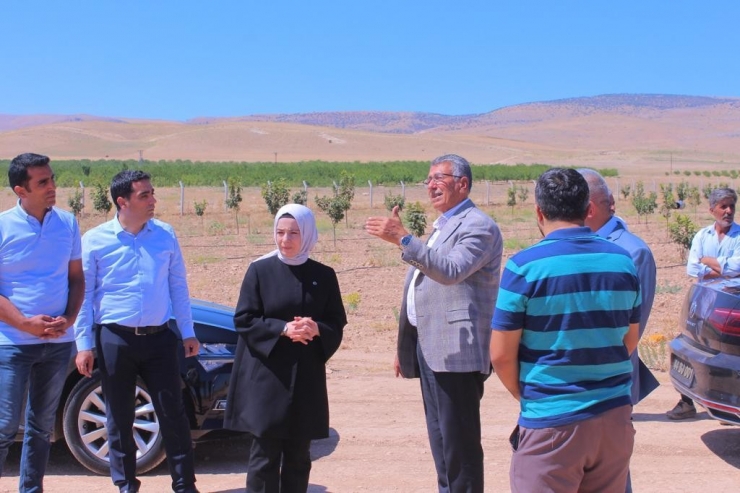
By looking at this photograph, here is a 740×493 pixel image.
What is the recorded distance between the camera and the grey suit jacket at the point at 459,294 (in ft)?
12.7

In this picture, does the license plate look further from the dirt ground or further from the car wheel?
the car wheel

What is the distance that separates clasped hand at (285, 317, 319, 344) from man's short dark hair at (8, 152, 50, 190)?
1519mm

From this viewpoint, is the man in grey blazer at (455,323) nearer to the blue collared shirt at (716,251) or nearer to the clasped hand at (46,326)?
the clasped hand at (46,326)

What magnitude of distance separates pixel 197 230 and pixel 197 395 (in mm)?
20489

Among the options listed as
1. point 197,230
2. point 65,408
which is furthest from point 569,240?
point 197,230

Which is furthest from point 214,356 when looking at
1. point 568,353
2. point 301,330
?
point 568,353

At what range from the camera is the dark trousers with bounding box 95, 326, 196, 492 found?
4.52 metres

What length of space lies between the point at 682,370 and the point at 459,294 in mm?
2322

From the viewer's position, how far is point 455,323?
155 inches

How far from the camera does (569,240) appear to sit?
302 cm

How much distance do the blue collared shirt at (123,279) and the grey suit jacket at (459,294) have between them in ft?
4.83

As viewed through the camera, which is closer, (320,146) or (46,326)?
(46,326)

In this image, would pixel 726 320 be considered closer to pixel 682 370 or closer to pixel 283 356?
pixel 682 370

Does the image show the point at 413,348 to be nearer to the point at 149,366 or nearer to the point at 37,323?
the point at 149,366
